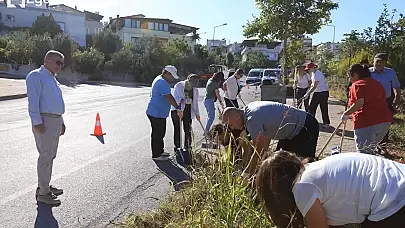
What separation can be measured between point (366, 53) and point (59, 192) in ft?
55.8

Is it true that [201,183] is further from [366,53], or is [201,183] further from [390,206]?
[366,53]

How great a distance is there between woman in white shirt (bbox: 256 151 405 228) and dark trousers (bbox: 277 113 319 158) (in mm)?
2413

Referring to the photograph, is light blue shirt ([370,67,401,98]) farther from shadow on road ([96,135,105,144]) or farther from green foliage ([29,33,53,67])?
green foliage ([29,33,53,67])

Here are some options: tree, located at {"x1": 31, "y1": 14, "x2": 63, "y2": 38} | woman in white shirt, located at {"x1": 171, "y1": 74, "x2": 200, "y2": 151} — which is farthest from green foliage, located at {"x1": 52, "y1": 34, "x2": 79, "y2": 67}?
woman in white shirt, located at {"x1": 171, "y1": 74, "x2": 200, "y2": 151}

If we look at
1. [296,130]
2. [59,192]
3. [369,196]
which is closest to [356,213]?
[369,196]

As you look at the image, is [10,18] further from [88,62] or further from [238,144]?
[238,144]

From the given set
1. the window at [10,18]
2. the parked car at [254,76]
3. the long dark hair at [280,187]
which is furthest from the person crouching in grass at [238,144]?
the window at [10,18]

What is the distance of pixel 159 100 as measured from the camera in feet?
26.8

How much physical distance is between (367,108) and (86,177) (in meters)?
4.14

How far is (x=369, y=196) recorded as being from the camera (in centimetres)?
267

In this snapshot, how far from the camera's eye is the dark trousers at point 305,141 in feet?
17.0

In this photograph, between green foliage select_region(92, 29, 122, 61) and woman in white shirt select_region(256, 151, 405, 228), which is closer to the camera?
woman in white shirt select_region(256, 151, 405, 228)

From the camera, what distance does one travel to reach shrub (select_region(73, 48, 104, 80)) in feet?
160

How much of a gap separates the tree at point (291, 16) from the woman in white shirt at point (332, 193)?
81.5 ft
